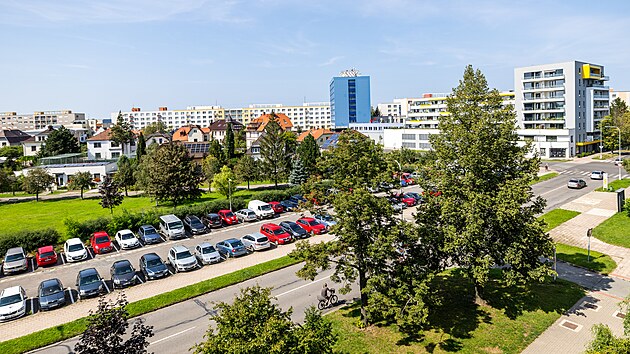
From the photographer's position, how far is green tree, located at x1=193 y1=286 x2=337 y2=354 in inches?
364

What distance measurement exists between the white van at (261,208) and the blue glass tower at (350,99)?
4001 inches

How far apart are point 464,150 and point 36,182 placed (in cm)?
5158

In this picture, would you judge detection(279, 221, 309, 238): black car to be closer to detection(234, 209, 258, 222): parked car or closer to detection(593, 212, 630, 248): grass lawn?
detection(234, 209, 258, 222): parked car

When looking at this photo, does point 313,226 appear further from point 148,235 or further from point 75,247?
point 75,247

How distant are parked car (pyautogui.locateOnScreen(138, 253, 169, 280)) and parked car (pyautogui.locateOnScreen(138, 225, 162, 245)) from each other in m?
6.05

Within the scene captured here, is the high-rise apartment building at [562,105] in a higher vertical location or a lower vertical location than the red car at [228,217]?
higher

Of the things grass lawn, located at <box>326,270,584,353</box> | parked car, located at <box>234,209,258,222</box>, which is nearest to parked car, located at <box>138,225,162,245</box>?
parked car, located at <box>234,209,258,222</box>

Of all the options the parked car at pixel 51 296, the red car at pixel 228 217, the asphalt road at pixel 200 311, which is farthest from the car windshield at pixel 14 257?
the red car at pixel 228 217

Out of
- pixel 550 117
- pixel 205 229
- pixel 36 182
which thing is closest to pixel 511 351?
pixel 205 229

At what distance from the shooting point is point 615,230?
28828 mm

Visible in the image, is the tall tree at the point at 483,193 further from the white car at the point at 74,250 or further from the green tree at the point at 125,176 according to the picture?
the green tree at the point at 125,176

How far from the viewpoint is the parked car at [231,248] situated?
27.8 m

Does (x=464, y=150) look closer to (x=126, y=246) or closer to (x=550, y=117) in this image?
(x=126, y=246)

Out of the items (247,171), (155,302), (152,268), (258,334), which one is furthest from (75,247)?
(247,171)
